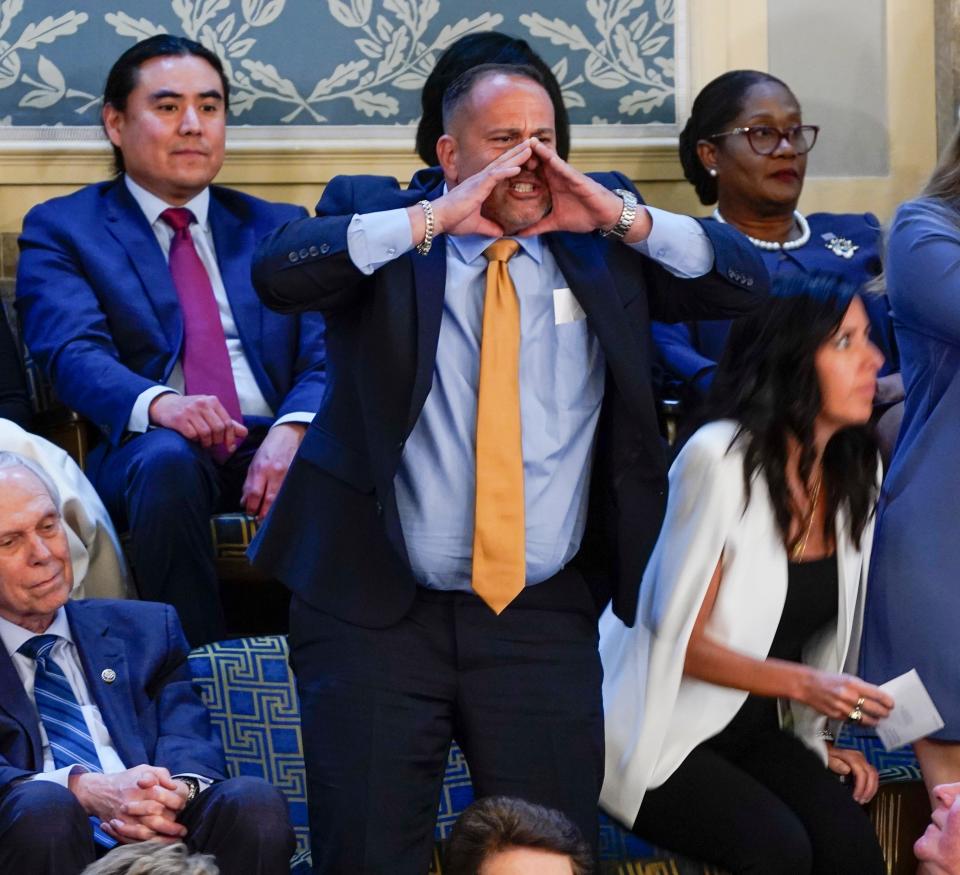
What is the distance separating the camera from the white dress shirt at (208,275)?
3406 mm

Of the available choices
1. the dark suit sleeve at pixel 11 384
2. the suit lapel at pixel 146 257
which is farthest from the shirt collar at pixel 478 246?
the dark suit sleeve at pixel 11 384

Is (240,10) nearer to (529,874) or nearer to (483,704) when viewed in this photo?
(483,704)

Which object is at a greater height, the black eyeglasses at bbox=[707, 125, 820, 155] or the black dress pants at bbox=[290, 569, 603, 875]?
the black eyeglasses at bbox=[707, 125, 820, 155]

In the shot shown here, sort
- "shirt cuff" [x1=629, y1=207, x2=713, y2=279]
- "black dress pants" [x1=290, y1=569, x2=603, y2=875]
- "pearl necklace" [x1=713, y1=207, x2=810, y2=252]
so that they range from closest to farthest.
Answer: "black dress pants" [x1=290, y1=569, x2=603, y2=875], "shirt cuff" [x1=629, y1=207, x2=713, y2=279], "pearl necklace" [x1=713, y1=207, x2=810, y2=252]

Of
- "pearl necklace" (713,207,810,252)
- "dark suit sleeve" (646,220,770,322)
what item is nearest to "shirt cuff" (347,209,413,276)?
"dark suit sleeve" (646,220,770,322)

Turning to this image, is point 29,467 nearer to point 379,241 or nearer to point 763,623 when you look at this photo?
point 379,241

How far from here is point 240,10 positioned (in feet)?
13.1

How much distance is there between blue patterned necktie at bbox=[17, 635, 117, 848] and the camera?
2428 millimetres

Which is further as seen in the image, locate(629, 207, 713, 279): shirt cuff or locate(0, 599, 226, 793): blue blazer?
locate(0, 599, 226, 793): blue blazer

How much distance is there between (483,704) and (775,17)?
250 cm

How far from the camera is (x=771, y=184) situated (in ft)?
12.3

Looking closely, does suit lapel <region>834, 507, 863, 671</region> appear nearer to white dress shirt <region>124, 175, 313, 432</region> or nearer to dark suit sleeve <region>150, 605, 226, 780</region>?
dark suit sleeve <region>150, 605, 226, 780</region>

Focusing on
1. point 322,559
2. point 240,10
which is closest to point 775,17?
point 240,10

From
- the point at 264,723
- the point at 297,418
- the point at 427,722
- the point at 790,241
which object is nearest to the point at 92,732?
the point at 264,723
